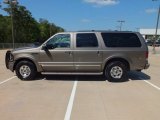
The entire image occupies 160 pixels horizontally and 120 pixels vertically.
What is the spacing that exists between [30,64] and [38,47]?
0.73 m

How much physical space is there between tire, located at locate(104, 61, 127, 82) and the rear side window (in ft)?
2.41

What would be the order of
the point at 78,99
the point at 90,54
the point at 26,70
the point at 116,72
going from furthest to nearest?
the point at 26,70 < the point at 116,72 < the point at 90,54 < the point at 78,99

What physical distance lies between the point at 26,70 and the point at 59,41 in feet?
5.65

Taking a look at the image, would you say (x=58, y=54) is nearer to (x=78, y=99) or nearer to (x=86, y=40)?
(x=86, y=40)

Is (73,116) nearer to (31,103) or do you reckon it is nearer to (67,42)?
(31,103)

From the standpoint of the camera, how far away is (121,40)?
12.6 m

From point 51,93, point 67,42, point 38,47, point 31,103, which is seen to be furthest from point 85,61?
point 31,103

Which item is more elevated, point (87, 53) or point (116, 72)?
point (87, 53)

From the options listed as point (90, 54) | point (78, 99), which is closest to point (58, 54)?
point (90, 54)

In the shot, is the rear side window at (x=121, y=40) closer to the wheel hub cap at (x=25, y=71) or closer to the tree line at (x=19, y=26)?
the wheel hub cap at (x=25, y=71)

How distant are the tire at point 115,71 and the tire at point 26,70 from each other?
9.31 feet

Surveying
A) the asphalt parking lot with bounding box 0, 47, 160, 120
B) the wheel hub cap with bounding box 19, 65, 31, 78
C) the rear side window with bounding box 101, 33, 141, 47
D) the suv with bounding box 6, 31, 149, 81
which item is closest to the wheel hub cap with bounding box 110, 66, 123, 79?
the suv with bounding box 6, 31, 149, 81

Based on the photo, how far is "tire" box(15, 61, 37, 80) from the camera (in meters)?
12.7

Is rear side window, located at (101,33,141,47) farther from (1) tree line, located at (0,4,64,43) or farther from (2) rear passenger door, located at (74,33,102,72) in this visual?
(1) tree line, located at (0,4,64,43)
